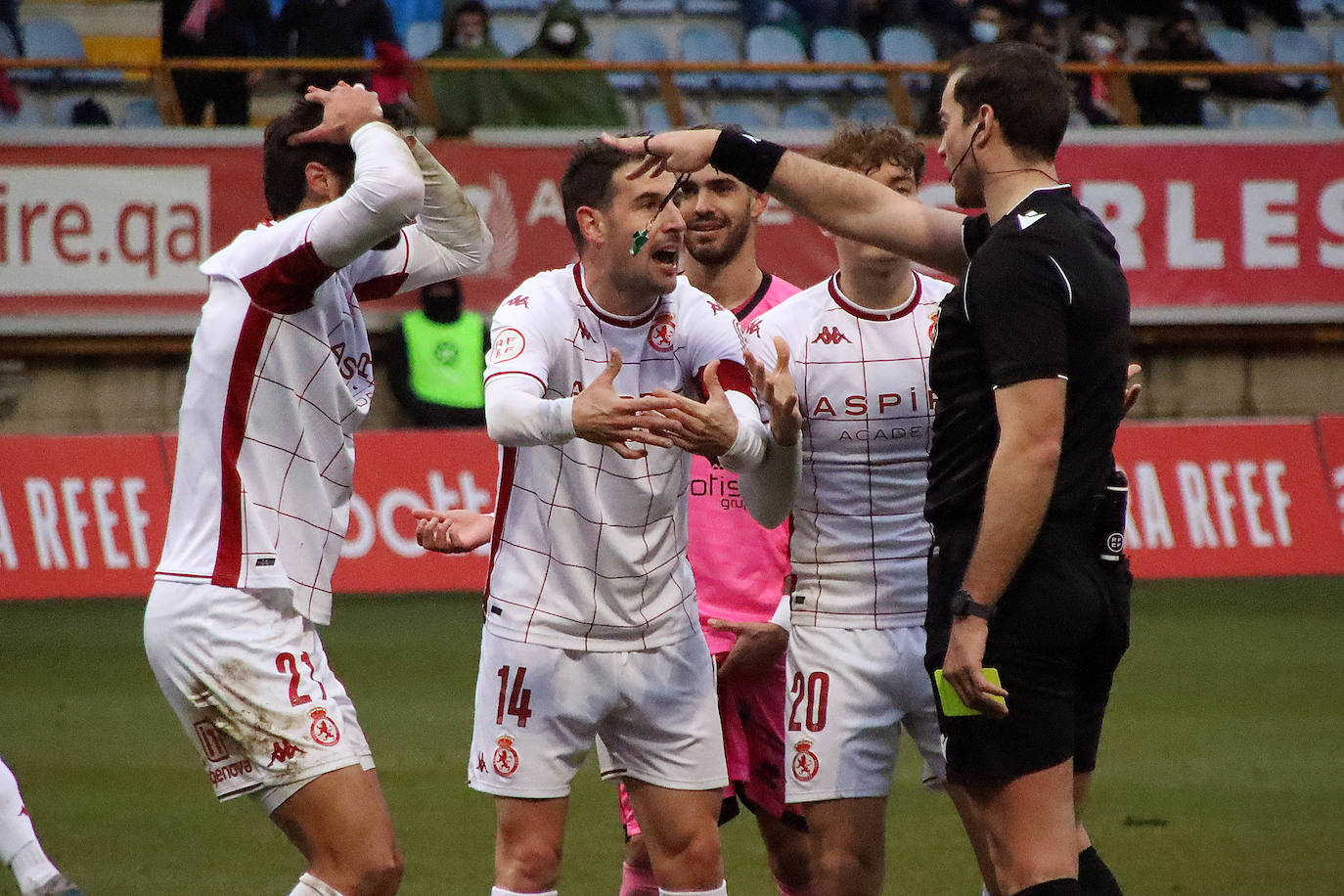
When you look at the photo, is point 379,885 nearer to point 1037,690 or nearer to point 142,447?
point 1037,690

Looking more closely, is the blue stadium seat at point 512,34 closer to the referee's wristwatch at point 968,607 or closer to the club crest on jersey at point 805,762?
the club crest on jersey at point 805,762

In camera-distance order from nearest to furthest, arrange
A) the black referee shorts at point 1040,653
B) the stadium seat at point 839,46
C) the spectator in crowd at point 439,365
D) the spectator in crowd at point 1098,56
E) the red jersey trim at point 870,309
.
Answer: the black referee shorts at point 1040,653 → the red jersey trim at point 870,309 → the spectator in crowd at point 439,365 → the spectator in crowd at point 1098,56 → the stadium seat at point 839,46

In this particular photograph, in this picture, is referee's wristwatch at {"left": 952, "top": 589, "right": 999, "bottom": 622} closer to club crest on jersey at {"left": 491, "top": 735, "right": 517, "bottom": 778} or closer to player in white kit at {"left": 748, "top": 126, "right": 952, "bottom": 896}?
player in white kit at {"left": 748, "top": 126, "right": 952, "bottom": 896}

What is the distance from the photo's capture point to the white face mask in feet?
52.3

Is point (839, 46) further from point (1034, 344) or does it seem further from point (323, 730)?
point (323, 730)

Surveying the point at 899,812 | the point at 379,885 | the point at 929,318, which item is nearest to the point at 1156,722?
the point at 899,812

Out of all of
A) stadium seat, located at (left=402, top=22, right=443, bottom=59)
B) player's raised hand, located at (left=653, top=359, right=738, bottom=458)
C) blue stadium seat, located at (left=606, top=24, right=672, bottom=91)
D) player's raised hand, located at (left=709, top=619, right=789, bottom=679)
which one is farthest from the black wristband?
blue stadium seat, located at (left=606, top=24, right=672, bottom=91)

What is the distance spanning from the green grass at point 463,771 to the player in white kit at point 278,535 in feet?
6.56

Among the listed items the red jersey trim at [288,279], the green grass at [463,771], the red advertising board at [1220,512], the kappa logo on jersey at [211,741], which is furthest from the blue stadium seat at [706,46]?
the kappa logo on jersey at [211,741]

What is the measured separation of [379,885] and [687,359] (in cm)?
151

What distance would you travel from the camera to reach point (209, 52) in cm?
1398

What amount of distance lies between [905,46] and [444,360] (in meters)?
5.80

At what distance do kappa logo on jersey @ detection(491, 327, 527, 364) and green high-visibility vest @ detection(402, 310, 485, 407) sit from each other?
31.8 ft

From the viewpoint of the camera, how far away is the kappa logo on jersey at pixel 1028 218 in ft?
11.8
